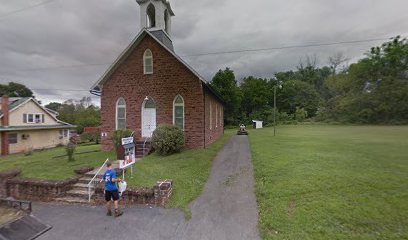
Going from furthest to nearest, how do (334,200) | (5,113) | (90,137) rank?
(90,137)
(5,113)
(334,200)

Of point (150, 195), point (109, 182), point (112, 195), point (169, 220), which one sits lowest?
point (169, 220)

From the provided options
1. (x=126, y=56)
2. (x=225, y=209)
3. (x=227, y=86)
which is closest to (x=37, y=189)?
(x=225, y=209)

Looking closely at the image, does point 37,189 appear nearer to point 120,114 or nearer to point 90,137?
point 120,114

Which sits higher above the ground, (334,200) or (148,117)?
(148,117)

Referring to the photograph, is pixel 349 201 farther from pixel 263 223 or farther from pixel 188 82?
pixel 188 82

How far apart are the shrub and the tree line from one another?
2067 cm

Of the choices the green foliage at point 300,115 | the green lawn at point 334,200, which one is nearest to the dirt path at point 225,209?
the green lawn at point 334,200

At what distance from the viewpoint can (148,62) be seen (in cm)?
1495

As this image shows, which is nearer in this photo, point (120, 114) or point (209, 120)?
point (120, 114)

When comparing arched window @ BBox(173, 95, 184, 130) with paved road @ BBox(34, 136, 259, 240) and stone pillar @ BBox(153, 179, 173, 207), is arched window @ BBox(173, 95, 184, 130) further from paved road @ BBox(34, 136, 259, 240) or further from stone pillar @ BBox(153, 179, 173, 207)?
stone pillar @ BBox(153, 179, 173, 207)

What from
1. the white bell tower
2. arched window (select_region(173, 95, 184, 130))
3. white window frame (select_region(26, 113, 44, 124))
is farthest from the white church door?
white window frame (select_region(26, 113, 44, 124))

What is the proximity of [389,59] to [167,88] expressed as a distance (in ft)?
172

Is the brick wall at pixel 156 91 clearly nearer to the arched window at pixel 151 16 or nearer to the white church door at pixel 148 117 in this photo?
the white church door at pixel 148 117

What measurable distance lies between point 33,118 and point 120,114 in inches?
928
